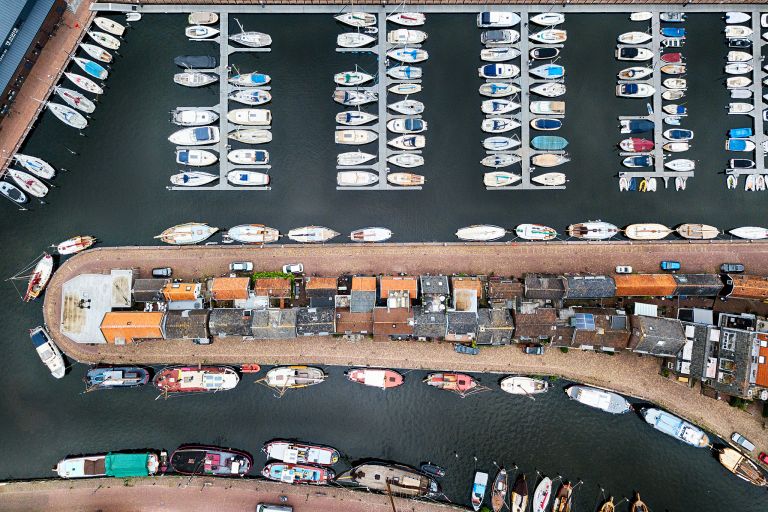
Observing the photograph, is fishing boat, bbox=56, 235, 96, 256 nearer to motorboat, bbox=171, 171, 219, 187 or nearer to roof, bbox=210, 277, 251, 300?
motorboat, bbox=171, 171, 219, 187

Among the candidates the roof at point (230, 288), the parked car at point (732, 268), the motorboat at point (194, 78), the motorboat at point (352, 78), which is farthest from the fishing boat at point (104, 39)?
the parked car at point (732, 268)

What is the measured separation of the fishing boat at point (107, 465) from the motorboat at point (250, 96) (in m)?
29.8

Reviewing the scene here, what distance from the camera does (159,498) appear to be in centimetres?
3716

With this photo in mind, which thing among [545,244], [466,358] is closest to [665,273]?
[545,244]

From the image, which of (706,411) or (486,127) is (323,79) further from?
(706,411)

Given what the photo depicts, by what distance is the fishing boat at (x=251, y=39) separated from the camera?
1524 inches

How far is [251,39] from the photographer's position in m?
38.8

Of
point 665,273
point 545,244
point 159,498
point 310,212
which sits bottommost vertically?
point 159,498

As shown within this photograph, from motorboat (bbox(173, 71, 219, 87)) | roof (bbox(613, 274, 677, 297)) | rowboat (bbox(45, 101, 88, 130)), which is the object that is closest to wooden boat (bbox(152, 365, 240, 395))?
rowboat (bbox(45, 101, 88, 130))

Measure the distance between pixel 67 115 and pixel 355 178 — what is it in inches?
961

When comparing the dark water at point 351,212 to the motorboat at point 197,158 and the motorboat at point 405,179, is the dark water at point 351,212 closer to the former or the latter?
the motorboat at point 405,179

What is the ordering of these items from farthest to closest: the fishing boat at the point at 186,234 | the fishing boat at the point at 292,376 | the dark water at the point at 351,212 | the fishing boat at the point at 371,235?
1. the fishing boat at the point at 371,235
2. the fishing boat at the point at 186,234
3. the dark water at the point at 351,212
4. the fishing boat at the point at 292,376

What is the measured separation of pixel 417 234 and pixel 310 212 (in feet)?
30.1

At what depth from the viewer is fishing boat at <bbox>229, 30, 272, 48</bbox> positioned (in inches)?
1524
